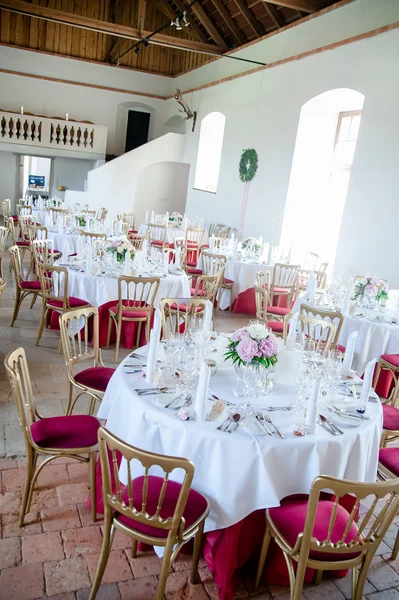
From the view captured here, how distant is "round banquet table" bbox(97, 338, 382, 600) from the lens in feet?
7.56

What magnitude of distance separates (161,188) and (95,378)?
13.8 meters

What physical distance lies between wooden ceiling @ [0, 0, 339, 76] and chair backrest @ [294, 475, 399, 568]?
10495 millimetres

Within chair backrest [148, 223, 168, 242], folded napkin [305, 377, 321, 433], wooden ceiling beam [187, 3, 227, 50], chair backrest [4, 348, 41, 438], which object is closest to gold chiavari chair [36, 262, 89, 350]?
chair backrest [4, 348, 41, 438]

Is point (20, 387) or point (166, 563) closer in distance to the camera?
point (166, 563)

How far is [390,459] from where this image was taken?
296cm

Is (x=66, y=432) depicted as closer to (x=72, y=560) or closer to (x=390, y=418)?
(x=72, y=560)

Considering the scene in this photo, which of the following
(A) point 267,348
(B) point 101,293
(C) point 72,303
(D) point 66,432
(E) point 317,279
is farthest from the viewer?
(E) point 317,279

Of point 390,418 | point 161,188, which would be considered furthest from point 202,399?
point 161,188

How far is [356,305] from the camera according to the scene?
548 centimetres

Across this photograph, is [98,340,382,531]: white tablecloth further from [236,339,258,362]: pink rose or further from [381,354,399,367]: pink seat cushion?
[381,354,399,367]: pink seat cushion

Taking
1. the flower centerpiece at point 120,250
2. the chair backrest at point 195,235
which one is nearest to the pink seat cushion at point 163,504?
the flower centerpiece at point 120,250

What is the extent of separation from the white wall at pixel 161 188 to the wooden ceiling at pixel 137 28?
3150mm

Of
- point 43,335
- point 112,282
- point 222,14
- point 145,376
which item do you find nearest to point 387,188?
point 112,282

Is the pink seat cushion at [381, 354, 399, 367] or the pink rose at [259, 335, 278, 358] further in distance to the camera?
the pink seat cushion at [381, 354, 399, 367]
